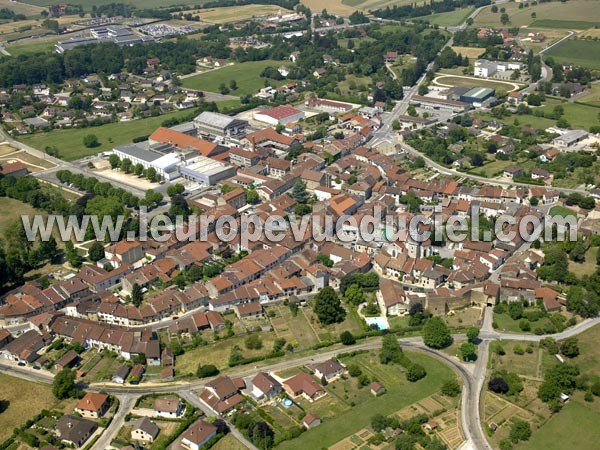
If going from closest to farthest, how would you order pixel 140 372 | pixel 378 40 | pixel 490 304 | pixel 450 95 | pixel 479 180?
pixel 140 372 → pixel 490 304 → pixel 479 180 → pixel 450 95 → pixel 378 40

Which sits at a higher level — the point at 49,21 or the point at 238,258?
the point at 49,21

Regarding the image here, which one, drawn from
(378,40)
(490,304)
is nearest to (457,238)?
(490,304)

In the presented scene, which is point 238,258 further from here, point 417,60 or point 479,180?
point 417,60

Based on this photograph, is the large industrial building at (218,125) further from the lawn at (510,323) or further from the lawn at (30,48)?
the lawn at (30,48)

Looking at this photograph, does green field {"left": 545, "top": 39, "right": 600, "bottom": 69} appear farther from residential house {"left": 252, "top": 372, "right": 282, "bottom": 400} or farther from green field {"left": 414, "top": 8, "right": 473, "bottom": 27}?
residential house {"left": 252, "top": 372, "right": 282, "bottom": 400}

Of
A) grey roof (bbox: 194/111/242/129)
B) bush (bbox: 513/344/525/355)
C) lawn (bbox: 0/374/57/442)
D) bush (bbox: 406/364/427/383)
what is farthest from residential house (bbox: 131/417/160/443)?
grey roof (bbox: 194/111/242/129)

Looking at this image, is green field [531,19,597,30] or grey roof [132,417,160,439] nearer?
grey roof [132,417,160,439]
